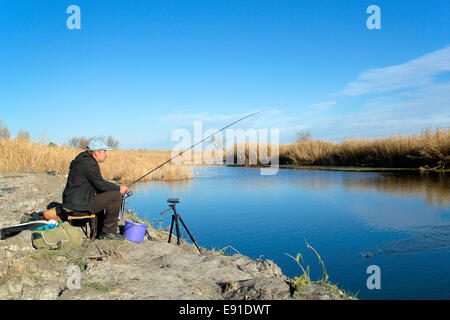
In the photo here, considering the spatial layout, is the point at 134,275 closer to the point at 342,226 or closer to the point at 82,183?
the point at 82,183

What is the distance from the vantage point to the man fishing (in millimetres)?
4574

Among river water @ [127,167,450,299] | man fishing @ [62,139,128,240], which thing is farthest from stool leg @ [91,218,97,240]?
river water @ [127,167,450,299]

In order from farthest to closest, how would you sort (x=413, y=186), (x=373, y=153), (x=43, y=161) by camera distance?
(x=373, y=153) → (x=43, y=161) → (x=413, y=186)

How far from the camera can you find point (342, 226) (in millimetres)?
6969

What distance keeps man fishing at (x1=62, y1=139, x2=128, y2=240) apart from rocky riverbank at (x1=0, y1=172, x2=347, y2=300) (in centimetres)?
30

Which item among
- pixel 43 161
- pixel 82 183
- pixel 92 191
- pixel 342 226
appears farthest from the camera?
pixel 43 161

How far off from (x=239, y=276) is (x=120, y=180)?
11.5m

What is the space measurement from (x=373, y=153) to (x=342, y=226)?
1302cm

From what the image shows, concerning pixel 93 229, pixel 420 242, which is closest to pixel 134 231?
pixel 93 229

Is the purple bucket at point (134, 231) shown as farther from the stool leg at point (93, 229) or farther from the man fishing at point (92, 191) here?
the stool leg at point (93, 229)

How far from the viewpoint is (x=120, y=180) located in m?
14.3

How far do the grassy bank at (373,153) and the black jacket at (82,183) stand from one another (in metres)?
14.1
